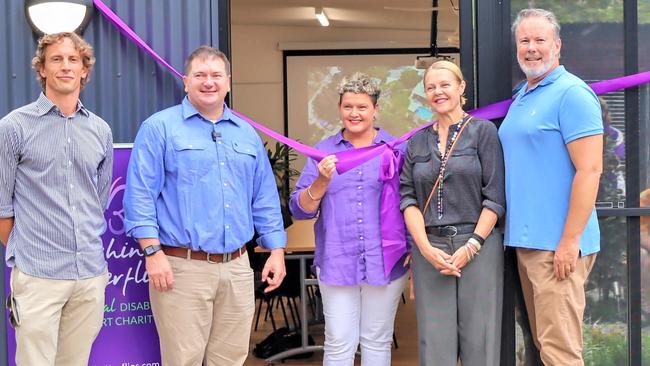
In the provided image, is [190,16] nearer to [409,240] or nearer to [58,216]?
[58,216]

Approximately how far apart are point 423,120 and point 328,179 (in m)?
6.66

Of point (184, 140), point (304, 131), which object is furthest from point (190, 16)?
point (304, 131)

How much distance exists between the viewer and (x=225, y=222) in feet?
9.77

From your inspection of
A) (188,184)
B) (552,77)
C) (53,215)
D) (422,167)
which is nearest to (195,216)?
(188,184)

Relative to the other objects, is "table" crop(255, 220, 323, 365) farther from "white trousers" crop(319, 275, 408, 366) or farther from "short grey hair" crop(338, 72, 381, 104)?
"short grey hair" crop(338, 72, 381, 104)

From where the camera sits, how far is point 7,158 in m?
2.65

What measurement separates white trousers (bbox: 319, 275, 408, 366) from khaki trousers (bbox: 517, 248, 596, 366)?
58 cm

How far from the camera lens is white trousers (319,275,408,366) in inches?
127

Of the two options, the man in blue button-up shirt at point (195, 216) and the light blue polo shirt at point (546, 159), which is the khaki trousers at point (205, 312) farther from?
the light blue polo shirt at point (546, 159)

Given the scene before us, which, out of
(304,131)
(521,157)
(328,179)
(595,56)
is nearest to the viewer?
(521,157)

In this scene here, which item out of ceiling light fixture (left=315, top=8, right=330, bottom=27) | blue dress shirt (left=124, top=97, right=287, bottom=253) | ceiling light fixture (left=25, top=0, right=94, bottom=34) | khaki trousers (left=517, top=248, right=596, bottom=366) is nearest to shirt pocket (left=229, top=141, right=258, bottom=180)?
blue dress shirt (left=124, top=97, right=287, bottom=253)

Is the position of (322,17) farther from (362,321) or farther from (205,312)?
(205,312)

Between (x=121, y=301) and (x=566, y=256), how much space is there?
1.77m

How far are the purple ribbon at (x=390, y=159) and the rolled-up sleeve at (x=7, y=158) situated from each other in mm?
816
